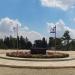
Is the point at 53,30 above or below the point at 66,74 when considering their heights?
above

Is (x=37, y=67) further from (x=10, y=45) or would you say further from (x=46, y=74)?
(x=10, y=45)

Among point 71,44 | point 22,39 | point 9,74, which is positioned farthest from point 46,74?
point 22,39

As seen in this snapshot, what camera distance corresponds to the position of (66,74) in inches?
576

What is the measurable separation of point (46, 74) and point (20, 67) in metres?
4.25

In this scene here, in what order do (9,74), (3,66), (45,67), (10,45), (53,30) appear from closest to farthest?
(9,74) < (45,67) < (3,66) < (53,30) < (10,45)

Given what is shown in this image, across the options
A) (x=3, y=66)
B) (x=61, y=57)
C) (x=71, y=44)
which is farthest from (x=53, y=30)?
(x=71, y=44)

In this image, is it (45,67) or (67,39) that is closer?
(45,67)

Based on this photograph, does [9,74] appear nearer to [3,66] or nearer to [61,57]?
[3,66]

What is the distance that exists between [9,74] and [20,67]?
3994mm

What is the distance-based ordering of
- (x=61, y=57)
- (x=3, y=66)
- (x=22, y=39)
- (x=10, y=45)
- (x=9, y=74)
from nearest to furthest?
1. (x=9, y=74)
2. (x=3, y=66)
3. (x=61, y=57)
4. (x=10, y=45)
5. (x=22, y=39)

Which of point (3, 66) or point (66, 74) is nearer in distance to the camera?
point (66, 74)

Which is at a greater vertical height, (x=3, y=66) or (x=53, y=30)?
(x=53, y=30)

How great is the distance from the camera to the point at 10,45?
228 feet

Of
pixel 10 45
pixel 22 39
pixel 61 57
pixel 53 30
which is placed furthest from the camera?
pixel 22 39
